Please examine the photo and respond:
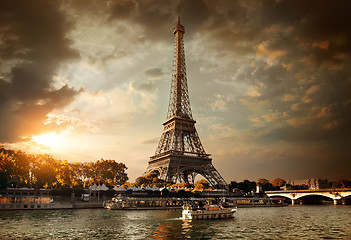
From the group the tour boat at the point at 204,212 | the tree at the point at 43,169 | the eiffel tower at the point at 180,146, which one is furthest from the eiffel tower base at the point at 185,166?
the tour boat at the point at 204,212

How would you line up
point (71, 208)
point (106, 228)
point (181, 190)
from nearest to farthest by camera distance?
1. point (106, 228)
2. point (71, 208)
3. point (181, 190)

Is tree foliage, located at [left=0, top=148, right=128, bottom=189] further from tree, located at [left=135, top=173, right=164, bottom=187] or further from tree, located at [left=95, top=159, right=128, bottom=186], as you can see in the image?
tree, located at [left=135, top=173, right=164, bottom=187]

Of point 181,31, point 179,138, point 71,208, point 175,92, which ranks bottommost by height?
point 71,208

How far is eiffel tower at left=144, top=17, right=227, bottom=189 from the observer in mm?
109125

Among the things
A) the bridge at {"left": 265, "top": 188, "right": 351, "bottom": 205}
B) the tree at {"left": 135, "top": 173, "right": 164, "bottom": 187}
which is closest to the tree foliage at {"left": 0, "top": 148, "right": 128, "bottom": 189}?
the tree at {"left": 135, "top": 173, "right": 164, "bottom": 187}

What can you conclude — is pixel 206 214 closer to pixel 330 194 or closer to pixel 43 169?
pixel 43 169

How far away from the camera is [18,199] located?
82.4 meters

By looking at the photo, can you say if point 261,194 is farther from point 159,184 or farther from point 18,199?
point 18,199

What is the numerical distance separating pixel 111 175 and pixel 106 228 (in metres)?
75.4

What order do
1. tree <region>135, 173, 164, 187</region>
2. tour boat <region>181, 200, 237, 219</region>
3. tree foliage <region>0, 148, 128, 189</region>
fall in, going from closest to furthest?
tour boat <region>181, 200, 237, 219</region>
tree foliage <region>0, 148, 128, 189</region>
tree <region>135, 173, 164, 187</region>

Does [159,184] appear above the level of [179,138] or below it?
below

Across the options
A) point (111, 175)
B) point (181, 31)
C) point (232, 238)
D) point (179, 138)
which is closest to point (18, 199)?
point (111, 175)

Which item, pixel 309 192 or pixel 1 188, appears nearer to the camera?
pixel 1 188

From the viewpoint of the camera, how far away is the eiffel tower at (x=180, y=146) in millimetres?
109125
